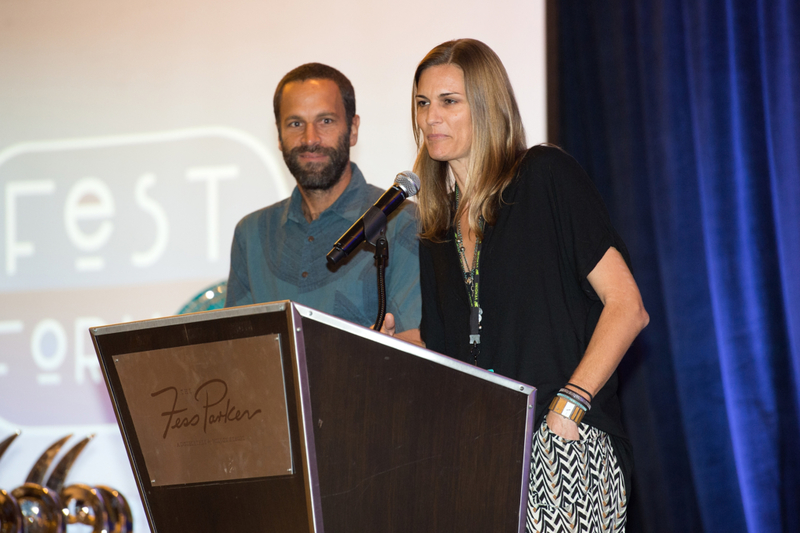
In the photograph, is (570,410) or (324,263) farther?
(324,263)

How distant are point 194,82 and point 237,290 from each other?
1.34m

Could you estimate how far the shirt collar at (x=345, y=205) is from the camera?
7.61ft

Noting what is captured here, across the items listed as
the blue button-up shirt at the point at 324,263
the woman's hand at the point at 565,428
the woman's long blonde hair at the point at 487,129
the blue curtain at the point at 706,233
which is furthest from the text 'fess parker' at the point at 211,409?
the blue curtain at the point at 706,233

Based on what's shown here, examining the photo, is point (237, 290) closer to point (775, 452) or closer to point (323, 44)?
point (323, 44)

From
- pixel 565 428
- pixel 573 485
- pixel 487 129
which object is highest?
pixel 487 129

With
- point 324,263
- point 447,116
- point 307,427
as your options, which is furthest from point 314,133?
point 307,427

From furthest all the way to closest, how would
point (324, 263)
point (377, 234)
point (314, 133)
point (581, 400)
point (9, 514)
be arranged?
point (9, 514) < point (314, 133) < point (324, 263) < point (377, 234) < point (581, 400)

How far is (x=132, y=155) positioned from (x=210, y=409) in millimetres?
2501

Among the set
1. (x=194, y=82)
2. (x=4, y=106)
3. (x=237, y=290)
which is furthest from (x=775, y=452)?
(x=4, y=106)

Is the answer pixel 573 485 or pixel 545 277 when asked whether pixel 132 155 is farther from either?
pixel 573 485

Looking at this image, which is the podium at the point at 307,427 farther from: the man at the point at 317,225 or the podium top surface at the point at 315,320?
the man at the point at 317,225

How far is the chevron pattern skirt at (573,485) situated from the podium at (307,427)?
22 centimetres

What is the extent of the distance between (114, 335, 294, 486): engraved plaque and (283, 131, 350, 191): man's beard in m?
1.24

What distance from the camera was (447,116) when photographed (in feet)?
5.33
